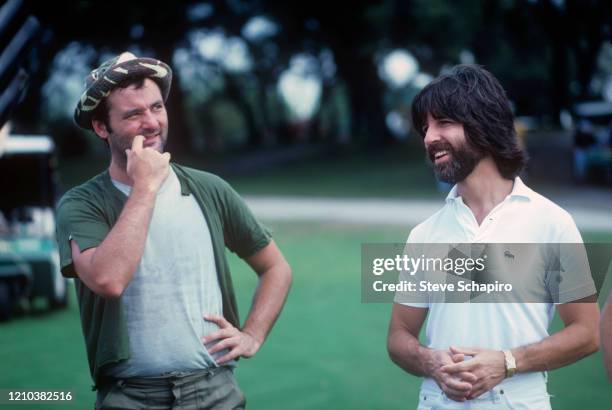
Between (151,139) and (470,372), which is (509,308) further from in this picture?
(151,139)

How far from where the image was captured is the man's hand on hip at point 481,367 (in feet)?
8.33

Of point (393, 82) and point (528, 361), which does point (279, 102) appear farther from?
point (528, 361)

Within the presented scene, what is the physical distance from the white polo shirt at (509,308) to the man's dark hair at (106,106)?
1.21 meters

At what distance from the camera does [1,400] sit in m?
3.59

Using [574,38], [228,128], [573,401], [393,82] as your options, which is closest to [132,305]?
[573,401]

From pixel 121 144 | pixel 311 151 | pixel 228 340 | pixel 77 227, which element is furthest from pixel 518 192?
pixel 311 151

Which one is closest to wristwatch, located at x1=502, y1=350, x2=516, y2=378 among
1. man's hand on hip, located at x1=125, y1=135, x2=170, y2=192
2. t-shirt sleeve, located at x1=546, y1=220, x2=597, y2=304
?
t-shirt sleeve, located at x1=546, y1=220, x2=597, y2=304

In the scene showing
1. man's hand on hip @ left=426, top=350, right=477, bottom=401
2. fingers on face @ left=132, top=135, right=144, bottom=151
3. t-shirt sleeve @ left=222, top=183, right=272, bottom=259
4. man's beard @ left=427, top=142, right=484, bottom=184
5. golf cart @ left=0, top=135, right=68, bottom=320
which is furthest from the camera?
golf cart @ left=0, top=135, right=68, bottom=320

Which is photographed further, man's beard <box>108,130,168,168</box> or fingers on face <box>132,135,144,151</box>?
man's beard <box>108,130,168,168</box>

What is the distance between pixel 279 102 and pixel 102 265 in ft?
186

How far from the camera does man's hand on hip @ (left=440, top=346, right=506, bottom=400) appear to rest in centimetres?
254

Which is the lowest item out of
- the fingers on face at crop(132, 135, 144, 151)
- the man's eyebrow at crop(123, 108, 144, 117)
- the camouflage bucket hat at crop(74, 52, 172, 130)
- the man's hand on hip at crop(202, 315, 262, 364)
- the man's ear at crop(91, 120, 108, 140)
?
the man's hand on hip at crop(202, 315, 262, 364)

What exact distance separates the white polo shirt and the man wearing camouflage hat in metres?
0.71

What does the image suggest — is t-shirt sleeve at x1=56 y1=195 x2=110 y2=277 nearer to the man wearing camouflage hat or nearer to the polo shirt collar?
the man wearing camouflage hat
